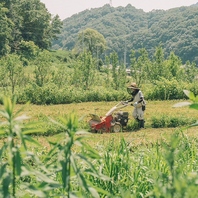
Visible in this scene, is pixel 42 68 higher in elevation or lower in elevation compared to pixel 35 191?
higher

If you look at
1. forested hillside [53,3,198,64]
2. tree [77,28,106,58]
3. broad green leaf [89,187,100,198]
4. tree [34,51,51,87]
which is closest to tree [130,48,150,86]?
forested hillside [53,3,198,64]

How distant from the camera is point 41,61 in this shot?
720 inches

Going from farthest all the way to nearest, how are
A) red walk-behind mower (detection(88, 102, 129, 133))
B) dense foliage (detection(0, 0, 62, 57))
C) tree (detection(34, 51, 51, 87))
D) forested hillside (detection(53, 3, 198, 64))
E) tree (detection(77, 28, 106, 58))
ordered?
forested hillside (detection(53, 3, 198, 64)), tree (detection(77, 28, 106, 58)), dense foliage (detection(0, 0, 62, 57)), tree (detection(34, 51, 51, 87)), red walk-behind mower (detection(88, 102, 129, 133))

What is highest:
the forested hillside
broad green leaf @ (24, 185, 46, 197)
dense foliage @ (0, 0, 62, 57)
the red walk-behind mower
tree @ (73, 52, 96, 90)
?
the forested hillside

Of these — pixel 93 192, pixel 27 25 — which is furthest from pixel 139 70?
pixel 27 25

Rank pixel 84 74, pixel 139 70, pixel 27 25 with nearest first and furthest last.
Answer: pixel 84 74 < pixel 139 70 < pixel 27 25

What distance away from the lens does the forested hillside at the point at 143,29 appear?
2618 inches

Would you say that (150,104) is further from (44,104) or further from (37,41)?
(37,41)

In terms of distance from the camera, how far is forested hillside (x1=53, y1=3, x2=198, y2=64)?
66500mm

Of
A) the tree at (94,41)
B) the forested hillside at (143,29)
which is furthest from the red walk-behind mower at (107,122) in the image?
the tree at (94,41)

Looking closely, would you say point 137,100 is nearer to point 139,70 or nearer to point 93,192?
point 93,192

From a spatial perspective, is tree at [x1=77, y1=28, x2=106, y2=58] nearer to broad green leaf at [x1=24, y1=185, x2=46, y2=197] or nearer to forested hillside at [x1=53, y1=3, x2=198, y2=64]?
forested hillside at [x1=53, y1=3, x2=198, y2=64]

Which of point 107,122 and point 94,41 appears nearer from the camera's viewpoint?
point 107,122

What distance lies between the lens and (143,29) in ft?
375
